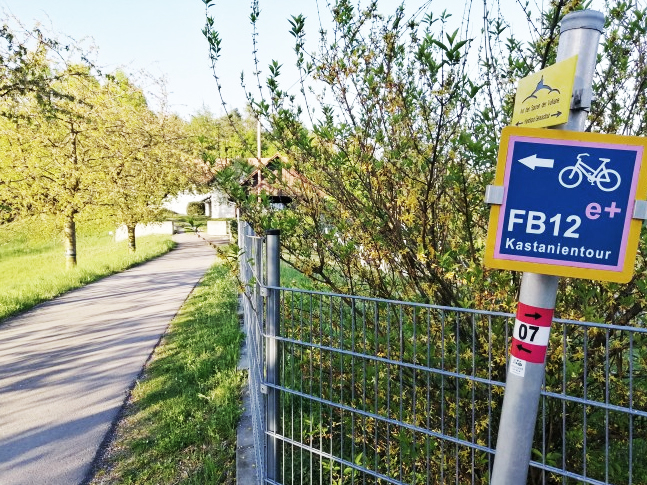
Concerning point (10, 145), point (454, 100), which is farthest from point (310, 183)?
point (10, 145)

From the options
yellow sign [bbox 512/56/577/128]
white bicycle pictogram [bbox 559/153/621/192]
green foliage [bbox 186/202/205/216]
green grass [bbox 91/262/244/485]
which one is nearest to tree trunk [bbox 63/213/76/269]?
green grass [bbox 91/262/244/485]

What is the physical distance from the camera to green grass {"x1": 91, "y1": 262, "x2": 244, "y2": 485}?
3.45 meters

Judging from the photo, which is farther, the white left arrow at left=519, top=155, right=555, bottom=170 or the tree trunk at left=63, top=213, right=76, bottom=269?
the tree trunk at left=63, top=213, right=76, bottom=269

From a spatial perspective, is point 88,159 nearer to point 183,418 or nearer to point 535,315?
point 183,418

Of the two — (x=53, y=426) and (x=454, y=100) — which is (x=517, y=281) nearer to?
(x=454, y=100)

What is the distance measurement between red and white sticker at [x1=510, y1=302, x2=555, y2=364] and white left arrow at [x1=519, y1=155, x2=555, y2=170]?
397 millimetres

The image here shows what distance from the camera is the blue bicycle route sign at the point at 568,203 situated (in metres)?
1.25

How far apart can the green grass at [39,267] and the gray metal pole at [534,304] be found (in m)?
8.67

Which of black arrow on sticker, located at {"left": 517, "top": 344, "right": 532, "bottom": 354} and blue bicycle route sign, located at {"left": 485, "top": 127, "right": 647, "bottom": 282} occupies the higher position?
blue bicycle route sign, located at {"left": 485, "top": 127, "right": 647, "bottom": 282}

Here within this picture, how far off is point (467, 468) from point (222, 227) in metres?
28.4

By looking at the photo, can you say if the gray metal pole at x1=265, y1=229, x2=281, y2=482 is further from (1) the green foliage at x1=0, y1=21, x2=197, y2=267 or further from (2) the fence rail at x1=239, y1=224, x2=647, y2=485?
(1) the green foliage at x1=0, y1=21, x2=197, y2=267

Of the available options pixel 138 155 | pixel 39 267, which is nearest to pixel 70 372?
pixel 138 155

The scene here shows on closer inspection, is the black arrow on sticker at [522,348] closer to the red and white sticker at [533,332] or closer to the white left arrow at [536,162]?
the red and white sticker at [533,332]

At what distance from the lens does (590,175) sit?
127 centimetres
